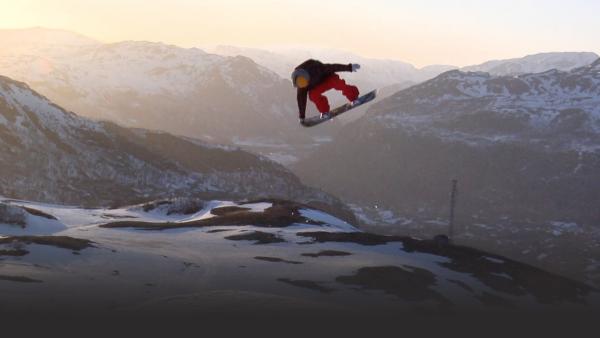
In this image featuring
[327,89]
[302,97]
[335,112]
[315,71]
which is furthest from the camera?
[335,112]

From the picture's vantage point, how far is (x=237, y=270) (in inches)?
1813

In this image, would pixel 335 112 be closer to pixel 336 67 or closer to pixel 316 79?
pixel 336 67

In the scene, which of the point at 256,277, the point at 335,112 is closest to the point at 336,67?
the point at 335,112

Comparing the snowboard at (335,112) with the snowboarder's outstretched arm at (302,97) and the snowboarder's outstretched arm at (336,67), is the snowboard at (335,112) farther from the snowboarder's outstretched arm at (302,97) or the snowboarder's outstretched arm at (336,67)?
the snowboarder's outstretched arm at (336,67)

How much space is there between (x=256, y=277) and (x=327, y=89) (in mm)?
19483

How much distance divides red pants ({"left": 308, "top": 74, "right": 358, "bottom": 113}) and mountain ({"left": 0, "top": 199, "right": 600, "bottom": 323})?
12291 millimetres

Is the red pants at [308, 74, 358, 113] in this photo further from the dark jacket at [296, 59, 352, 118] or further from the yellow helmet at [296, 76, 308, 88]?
the yellow helmet at [296, 76, 308, 88]

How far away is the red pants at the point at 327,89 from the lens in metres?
27.1

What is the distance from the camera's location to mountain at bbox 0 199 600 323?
35719 millimetres

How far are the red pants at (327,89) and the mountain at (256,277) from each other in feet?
40.3

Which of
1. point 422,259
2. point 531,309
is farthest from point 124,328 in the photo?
point 422,259

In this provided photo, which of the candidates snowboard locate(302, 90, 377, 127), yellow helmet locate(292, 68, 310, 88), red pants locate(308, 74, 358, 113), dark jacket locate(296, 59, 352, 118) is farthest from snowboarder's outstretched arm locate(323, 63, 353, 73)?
snowboard locate(302, 90, 377, 127)

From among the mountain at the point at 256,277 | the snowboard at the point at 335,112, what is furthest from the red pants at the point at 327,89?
the mountain at the point at 256,277

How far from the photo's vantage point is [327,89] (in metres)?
27.9
